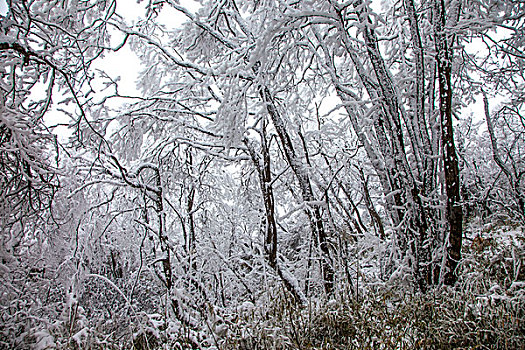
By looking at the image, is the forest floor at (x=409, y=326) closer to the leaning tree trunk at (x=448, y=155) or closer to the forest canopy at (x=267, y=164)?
the forest canopy at (x=267, y=164)

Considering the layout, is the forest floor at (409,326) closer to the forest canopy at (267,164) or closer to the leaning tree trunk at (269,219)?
the forest canopy at (267,164)

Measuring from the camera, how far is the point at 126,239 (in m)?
7.84

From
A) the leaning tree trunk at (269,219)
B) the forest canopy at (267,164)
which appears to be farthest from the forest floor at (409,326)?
the leaning tree trunk at (269,219)

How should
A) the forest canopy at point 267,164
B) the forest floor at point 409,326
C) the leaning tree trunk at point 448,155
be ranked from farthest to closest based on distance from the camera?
the leaning tree trunk at point 448,155
the forest canopy at point 267,164
the forest floor at point 409,326

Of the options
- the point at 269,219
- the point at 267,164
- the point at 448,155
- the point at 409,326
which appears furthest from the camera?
the point at 267,164

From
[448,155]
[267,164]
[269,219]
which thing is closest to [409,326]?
[448,155]

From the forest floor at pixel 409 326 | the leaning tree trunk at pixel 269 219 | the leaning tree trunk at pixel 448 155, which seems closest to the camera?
the forest floor at pixel 409 326

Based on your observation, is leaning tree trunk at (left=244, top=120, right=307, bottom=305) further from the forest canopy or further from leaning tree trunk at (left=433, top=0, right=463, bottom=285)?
leaning tree trunk at (left=433, top=0, right=463, bottom=285)

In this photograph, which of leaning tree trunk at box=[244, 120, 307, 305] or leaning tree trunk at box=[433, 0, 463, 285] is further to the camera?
leaning tree trunk at box=[244, 120, 307, 305]

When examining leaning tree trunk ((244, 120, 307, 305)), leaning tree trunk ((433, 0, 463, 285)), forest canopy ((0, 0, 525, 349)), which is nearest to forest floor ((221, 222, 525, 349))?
forest canopy ((0, 0, 525, 349))

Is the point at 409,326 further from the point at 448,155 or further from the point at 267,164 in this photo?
the point at 267,164

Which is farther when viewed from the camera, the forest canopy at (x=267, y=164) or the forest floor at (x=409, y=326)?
the forest canopy at (x=267, y=164)

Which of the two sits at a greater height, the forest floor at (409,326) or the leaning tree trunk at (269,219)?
the leaning tree trunk at (269,219)

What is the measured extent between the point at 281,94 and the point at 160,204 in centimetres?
370
